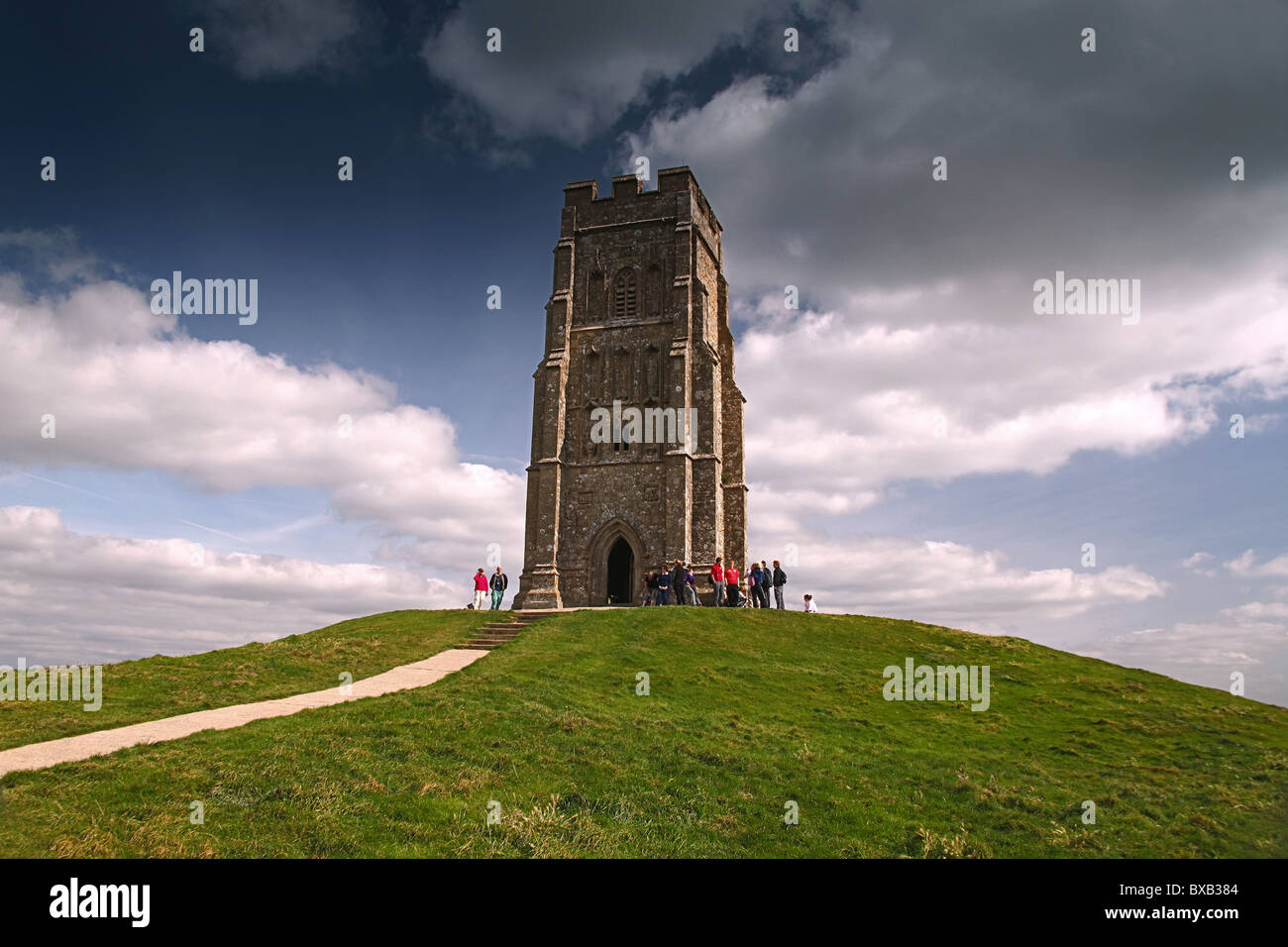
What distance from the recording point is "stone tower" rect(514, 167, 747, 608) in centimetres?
3597

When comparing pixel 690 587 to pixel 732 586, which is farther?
pixel 732 586

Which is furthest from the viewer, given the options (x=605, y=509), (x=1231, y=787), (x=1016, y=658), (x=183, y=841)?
(x=605, y=509)

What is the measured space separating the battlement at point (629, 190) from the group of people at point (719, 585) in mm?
19471

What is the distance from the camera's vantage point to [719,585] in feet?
109

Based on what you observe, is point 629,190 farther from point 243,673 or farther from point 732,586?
point 243,673

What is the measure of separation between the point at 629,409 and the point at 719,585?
32.9ft

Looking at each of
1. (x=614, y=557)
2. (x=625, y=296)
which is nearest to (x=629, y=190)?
(x=625, y=296)
